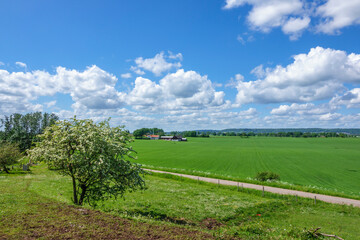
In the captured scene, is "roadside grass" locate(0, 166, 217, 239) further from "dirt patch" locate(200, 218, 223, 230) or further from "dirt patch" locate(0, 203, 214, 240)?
"dirt patch" locate(200, 218, 223, 230)

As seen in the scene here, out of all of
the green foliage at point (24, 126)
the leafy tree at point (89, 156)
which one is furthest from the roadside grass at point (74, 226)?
the green foliage at point (24, 126)

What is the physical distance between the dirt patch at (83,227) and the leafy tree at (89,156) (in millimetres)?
3552

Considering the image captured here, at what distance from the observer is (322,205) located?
28.3m

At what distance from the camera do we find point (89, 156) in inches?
643

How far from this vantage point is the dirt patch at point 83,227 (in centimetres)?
991

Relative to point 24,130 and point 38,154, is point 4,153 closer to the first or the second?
point 38,154

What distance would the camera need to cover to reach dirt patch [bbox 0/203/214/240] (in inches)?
390

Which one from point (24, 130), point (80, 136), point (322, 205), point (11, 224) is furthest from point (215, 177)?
point (24, 130)

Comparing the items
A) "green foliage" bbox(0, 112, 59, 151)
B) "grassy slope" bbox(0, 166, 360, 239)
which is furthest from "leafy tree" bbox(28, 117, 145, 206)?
"green foliage" bbox(0, 112, 59, 151)

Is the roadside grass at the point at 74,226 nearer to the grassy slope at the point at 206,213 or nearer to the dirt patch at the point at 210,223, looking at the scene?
the grassy slope at the point at 206,213

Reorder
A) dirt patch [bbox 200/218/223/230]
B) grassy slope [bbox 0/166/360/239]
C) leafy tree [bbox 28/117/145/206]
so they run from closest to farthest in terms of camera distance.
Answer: grassy slope [bbox 0/166/360/239] → leafy tree [bbox 28/117/145/206] → dirt patch [bbox 200/218/223/230]

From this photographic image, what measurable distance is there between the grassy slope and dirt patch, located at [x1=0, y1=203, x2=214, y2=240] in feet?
0.34

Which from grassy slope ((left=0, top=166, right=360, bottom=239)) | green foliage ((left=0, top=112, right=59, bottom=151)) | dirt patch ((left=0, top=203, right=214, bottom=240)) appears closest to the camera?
A: dirt patch ((left=0, top=203, right=214, bottom=240))

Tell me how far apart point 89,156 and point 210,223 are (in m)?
11.3
